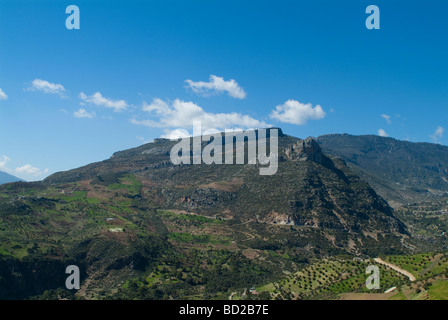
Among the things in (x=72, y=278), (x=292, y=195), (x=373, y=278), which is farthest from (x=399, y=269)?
(x=292, y=195)

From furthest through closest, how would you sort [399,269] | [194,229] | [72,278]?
[194,229], [72,278], [399,269]

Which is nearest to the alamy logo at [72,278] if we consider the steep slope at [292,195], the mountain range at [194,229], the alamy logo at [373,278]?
the mountain range at [194,229]

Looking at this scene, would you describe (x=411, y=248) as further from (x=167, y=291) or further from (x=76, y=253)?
(x=76, y=253)

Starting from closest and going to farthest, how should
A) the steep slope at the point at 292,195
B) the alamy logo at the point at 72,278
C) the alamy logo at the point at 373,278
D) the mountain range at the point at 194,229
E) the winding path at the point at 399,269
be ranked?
1. the alamy logo at the point at 373,278
2. the winding path at the point at 399,269
3. the alamy logo at the point at 72,278
4. the mountain range at the point at 194,229
5. the steep slope at the point at 292,195

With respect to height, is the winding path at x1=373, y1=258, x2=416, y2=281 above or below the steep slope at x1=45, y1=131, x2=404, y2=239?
below

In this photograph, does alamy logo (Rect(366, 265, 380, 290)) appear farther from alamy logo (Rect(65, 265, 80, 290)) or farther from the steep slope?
alamy logo (Rect(65, 265, 80, 290))

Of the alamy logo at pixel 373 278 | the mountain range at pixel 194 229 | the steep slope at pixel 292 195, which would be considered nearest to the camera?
the alamy logo at pixel 373 278

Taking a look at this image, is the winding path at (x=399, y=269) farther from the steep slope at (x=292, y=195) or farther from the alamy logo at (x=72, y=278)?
the alamy logo at (x=72, y=278)

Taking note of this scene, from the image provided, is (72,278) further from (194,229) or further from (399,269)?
(399,269)

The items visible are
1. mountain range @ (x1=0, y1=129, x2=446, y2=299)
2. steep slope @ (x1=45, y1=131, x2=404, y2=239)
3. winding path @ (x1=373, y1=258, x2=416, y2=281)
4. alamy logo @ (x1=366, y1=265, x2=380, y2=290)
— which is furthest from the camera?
steep slope @ (x1=45, y1=131, x2=404, y2=239)

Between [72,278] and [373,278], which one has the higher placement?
[373,278]

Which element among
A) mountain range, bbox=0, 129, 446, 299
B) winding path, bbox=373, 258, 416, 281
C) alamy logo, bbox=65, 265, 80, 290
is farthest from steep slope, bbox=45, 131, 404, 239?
alamy logo, bbox=65, 265, 80, 290

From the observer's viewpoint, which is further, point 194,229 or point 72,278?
point 194,229
